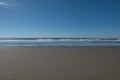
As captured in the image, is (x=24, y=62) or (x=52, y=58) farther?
(x=52, y=58)

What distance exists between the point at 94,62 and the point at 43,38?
6642 millimetres

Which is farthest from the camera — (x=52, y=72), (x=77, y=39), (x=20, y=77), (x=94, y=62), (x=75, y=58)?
(x=77, y=39)

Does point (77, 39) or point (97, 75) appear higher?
point (77, 39)

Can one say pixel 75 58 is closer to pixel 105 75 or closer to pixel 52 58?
pixel 52 58

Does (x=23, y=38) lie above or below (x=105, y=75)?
above

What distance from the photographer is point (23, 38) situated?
42.8 ft

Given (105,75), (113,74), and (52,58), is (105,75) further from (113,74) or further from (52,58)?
(52,58)

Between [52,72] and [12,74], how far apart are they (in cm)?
93

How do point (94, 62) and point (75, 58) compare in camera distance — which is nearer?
point (94, 62)

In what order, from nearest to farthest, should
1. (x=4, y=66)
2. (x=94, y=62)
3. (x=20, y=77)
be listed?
→ (x=20, y=77)
(x=4, y=66)
(x=94, y=62)

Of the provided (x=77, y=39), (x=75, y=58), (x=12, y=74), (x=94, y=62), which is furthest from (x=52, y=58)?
(x=77, y=39)

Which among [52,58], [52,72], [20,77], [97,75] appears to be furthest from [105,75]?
[52,58]

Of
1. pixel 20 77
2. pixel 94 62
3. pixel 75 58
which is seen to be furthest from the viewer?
pixel 75 58

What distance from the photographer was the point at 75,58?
735 cm
